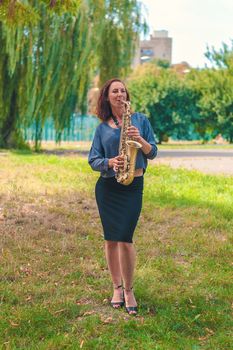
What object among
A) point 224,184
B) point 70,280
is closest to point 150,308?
point 70,280

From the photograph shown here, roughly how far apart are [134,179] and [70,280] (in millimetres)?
1513

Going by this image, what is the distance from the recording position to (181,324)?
187 inches

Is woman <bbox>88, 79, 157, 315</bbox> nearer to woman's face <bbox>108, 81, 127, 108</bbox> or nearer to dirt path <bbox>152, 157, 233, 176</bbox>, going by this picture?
woman's face <bbox>108, 81, 127, 108</bbox>

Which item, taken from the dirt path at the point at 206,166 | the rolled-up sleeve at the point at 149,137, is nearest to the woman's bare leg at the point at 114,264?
the rolled-up sleeve at the point at 149,137

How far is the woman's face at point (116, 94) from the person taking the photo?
15.9 feet

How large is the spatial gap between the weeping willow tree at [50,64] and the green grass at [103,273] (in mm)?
9944

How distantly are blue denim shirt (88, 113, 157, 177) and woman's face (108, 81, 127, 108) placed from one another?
151 mm

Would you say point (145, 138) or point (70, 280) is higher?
point (145, 138)

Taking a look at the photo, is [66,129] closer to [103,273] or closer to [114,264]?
[103,273]

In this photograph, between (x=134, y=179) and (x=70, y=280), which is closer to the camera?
(x=134, y=179)

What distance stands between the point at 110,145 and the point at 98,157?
0.13 metres

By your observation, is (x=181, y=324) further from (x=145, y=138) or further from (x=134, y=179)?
(x=145, y=138)

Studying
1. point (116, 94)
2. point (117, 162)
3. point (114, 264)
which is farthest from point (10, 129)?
point (117, 162)

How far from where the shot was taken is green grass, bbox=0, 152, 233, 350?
452cm
